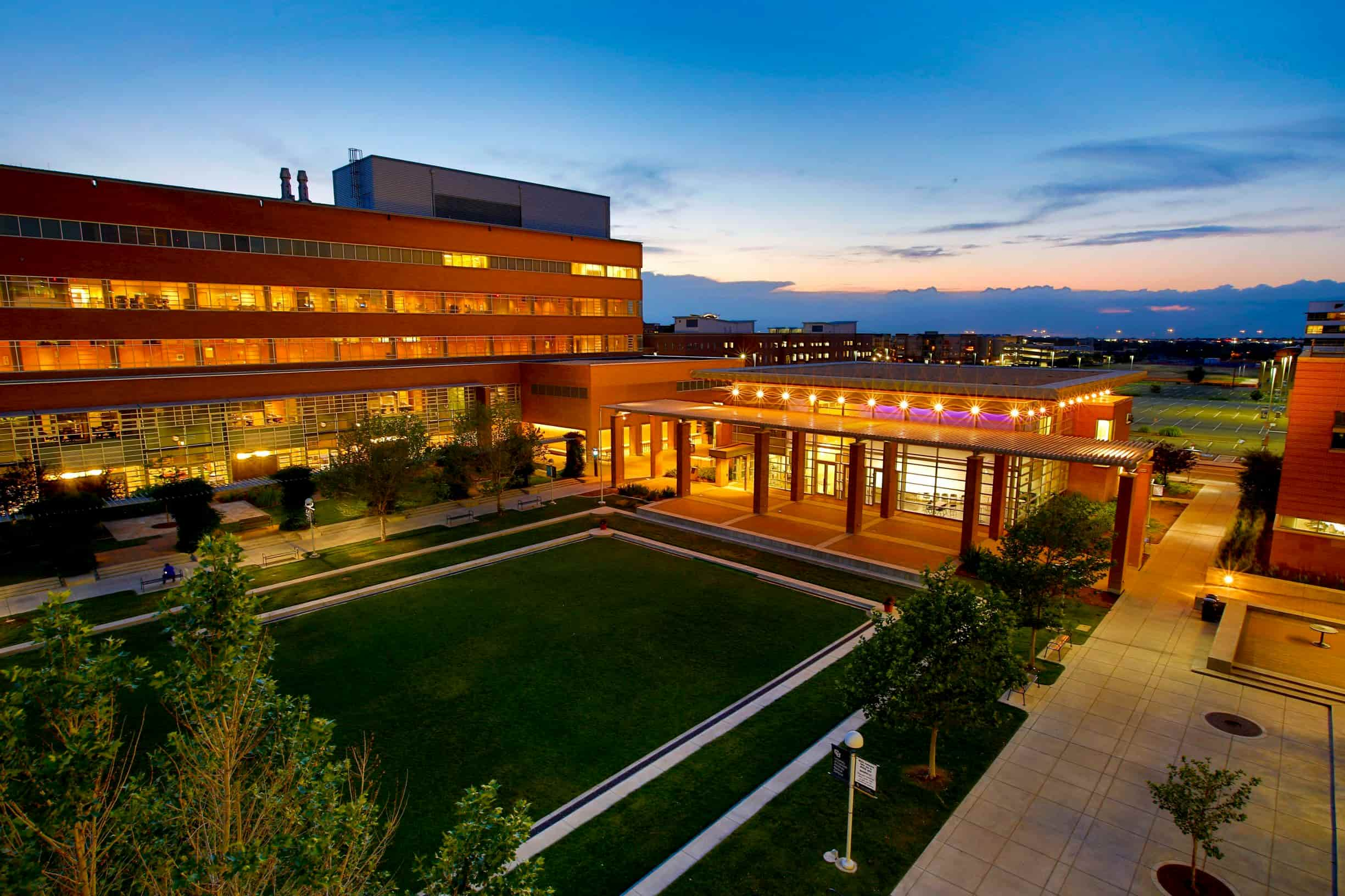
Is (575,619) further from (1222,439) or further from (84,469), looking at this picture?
(1222,439)

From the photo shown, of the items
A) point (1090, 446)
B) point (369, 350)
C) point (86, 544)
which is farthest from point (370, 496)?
point (1090, 446)

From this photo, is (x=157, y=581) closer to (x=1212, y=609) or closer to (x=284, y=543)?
(x=284, y=543)

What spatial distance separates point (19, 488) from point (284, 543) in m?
10.3

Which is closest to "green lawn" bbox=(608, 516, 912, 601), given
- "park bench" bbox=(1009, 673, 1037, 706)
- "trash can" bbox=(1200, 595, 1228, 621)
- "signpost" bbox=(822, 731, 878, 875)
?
"park bench" bbox=(1009, 673, 1037, 706)

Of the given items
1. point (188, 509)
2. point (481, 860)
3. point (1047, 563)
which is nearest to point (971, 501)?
point (1047, 563)

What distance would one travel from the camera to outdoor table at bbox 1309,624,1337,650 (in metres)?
19.3

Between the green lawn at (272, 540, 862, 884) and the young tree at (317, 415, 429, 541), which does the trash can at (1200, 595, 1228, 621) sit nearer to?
the green lawn at (272, 540, 862, 884)

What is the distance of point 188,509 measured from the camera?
90.1ft

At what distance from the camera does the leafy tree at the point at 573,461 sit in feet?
141

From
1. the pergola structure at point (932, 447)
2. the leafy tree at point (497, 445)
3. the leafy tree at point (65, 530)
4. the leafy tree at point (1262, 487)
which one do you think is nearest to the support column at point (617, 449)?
the pergola structure at point (932, 447)

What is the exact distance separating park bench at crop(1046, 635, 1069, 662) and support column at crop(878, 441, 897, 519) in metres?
12.3

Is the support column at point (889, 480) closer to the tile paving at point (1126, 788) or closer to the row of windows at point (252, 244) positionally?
the tile paving at point (1126, 788)

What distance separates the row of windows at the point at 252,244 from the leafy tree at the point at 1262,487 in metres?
47.0

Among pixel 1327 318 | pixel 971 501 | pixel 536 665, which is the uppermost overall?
pixel 1327 318
